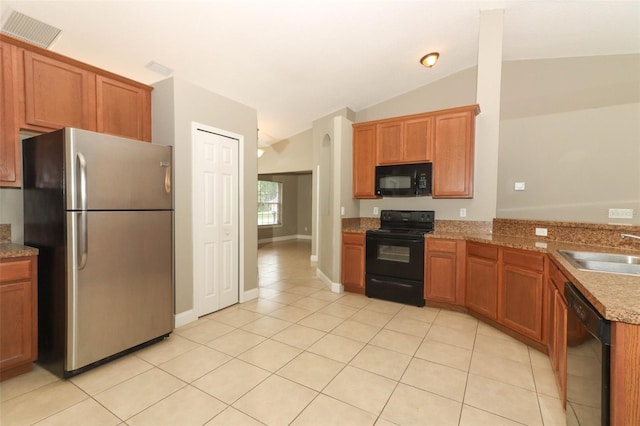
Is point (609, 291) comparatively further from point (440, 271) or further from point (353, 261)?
point (353, 261)

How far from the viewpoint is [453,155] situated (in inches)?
141

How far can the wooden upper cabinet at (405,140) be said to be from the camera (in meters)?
3.73

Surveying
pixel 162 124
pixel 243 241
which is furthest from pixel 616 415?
pixel 162 124

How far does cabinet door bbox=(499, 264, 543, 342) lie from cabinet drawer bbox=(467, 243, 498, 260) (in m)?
0.17

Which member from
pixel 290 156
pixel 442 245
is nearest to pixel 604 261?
pixel 442 245

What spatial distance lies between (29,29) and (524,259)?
510 cm

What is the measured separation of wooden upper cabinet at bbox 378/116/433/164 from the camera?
373 centimetres

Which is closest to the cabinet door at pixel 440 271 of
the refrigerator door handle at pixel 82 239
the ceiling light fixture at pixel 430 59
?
the ceiling light fixture at pixel 430 59

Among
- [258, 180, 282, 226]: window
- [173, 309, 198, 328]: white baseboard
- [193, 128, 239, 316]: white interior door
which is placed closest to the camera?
[173, 309, 198, 328]: white baseboard

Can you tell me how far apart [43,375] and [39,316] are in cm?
44

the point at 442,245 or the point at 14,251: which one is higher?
the point at 14,251

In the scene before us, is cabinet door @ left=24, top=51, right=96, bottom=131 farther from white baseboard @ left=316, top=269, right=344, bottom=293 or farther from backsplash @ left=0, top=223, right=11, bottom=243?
white baseboard @ left=316, top=269, right=344, bottom=293

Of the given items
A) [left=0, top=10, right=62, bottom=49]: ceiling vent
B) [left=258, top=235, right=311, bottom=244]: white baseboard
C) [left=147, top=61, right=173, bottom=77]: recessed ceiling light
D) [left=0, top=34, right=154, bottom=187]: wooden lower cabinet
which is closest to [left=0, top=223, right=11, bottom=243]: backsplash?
[left=0, top=34, right=154, bottom=187]: wooden lower cabinet

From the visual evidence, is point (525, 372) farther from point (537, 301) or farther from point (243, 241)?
point (243, 241)
